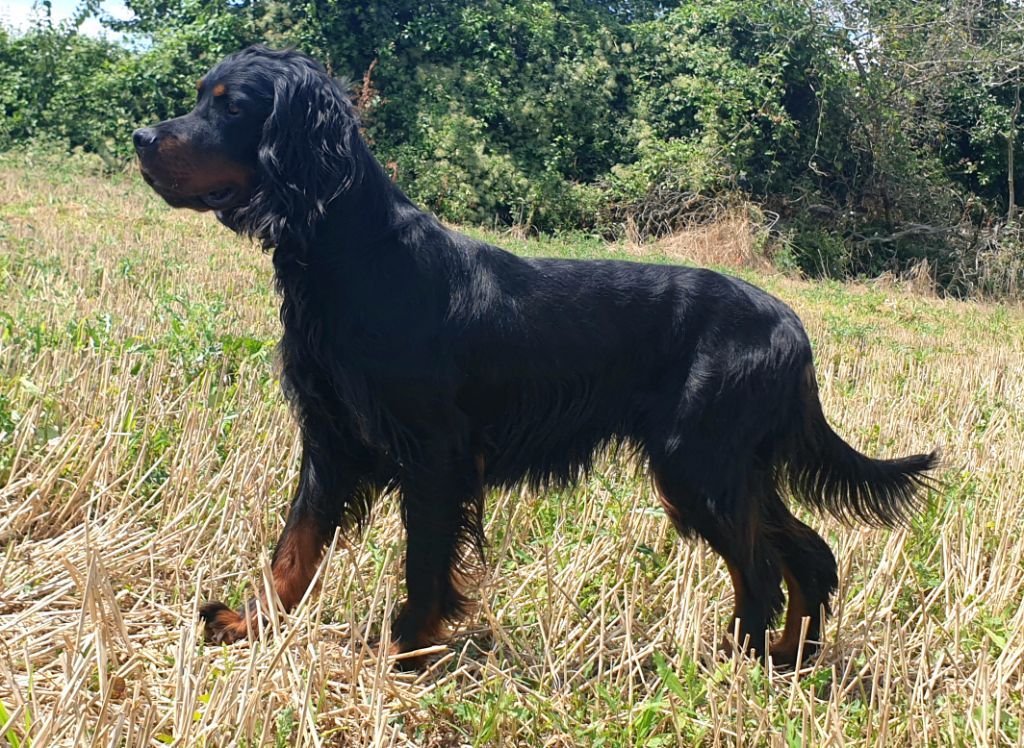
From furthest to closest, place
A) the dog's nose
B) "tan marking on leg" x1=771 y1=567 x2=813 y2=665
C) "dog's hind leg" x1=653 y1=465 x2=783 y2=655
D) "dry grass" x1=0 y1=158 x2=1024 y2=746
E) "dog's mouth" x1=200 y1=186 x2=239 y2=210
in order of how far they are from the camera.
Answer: "tan marking on leg" x1=771 y1=567 x2=813 y2=665 < "dog's hind leg" x1=653 y1=465 x2=783 y2=655 < "dog's mouth" x1=200 y1=186 x2=239 y2=210 < the dog's nose < "dry grass" x1=0 y1=158 x2=1024 y2=746

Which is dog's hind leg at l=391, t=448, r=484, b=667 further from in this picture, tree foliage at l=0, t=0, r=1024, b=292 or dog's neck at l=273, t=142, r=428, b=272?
tree foliage at l=0, t=0, r=1024, b=292

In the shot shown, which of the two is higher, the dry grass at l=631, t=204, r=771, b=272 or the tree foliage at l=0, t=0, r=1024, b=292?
the tree foliage at l=0, t=0, r=1024, b=292

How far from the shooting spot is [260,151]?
2600mm

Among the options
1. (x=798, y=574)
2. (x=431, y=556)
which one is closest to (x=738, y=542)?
(x=798, y=574)

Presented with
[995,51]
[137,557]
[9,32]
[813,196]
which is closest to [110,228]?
[137,557]

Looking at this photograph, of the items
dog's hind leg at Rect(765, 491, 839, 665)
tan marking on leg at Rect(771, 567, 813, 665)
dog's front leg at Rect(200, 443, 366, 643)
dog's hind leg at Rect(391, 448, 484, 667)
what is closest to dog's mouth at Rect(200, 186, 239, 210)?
dog's front leg at Rect(200, 443, 366, 643)

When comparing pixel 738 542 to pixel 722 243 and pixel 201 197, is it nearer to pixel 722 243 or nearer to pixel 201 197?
pixel 201 197

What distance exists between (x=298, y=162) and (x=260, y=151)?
0.11 meters

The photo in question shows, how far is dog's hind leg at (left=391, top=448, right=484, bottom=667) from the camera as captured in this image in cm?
265

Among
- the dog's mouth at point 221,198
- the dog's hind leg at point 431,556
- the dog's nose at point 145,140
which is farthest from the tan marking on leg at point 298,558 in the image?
the dog's nose at point 145,140

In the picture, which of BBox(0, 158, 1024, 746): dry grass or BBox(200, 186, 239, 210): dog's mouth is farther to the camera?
BBox(200, 186, 239, 210): dog's mouth

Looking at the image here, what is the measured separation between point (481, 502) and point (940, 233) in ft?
45.2

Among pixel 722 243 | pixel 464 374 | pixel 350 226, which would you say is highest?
pixel 350 226

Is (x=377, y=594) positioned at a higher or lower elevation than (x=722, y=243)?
lower
